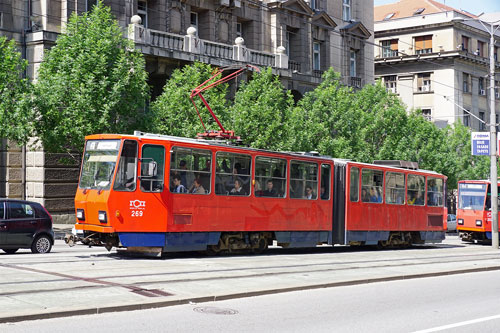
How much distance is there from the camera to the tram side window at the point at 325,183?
23188mm

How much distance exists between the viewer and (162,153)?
705 inches

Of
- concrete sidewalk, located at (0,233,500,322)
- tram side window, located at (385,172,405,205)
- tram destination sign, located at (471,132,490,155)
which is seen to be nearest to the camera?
concrete sidewalk, located at (0,233,500,322)

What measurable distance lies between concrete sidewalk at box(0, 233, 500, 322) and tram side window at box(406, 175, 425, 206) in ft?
19.7

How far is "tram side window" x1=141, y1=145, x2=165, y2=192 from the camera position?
1761cm

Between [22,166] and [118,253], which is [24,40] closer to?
[22,166]

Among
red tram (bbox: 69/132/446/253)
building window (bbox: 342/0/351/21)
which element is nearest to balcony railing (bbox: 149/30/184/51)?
red tram (bbox: 69/132/446/253)

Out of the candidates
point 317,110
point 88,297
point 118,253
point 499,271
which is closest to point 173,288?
point 88,297

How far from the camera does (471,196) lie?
3575cm

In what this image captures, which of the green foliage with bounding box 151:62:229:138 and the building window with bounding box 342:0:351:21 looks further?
the building window with bounding box 342:0:351:21

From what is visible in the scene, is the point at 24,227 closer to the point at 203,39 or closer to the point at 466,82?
the point at 203,39

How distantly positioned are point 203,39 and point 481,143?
16.5 m

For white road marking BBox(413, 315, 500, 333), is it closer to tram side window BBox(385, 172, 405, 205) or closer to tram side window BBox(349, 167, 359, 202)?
tram side window BBox(349, 167, 359, 202)

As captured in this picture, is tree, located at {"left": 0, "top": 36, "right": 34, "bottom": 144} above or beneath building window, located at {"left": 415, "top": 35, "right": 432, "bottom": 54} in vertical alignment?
beneath

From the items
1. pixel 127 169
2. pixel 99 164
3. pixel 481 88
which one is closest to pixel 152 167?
pixel 127 169
